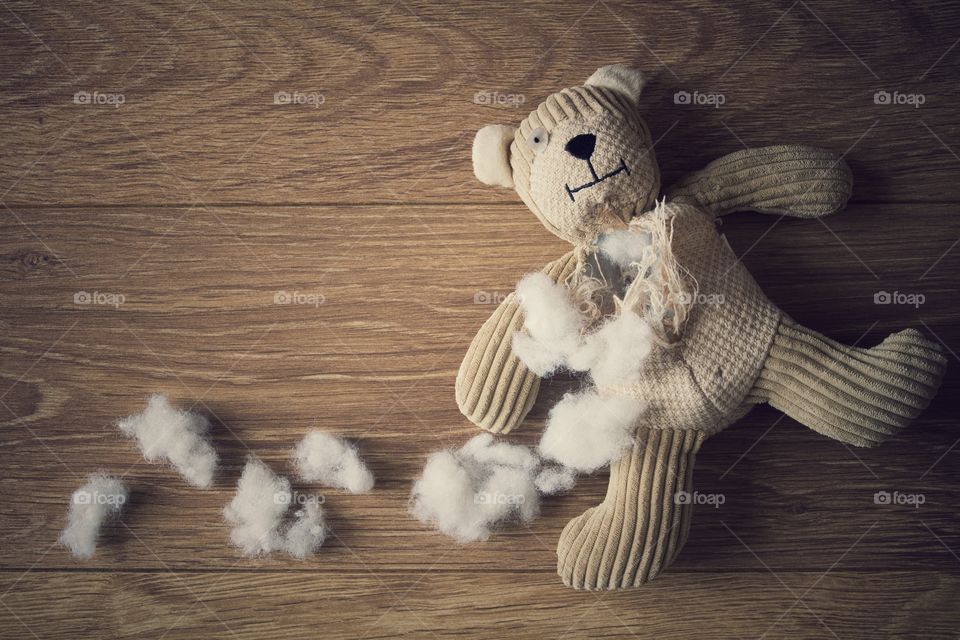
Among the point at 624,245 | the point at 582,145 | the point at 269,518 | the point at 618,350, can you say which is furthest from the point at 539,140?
the point at 269,518

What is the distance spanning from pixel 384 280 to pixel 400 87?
28 cm

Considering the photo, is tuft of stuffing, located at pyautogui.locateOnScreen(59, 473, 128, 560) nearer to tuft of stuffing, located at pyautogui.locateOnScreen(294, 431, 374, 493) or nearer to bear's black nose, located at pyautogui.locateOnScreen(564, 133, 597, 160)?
tuft of stuffing, located at pyautogui.locateOnScreen(294, 431, 374, 493)

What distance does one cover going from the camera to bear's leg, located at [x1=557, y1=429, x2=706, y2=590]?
851 mm

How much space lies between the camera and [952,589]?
946 mm

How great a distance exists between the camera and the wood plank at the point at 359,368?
37.5 inches

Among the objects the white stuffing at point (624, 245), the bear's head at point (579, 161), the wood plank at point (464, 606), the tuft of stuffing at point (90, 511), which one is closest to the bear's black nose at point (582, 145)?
the bear's head at point (579, 161)

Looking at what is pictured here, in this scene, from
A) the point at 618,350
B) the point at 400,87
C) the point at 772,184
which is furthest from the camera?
the point at 400,87

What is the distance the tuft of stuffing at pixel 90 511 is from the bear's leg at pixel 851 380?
0.88 m

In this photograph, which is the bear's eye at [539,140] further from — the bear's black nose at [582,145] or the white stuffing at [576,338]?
the white stuffing at [576,338]

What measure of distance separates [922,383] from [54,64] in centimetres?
124

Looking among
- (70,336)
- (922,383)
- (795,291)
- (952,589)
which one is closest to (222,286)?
(70,336)

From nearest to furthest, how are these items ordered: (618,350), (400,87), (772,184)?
(618,350)
(772,184)
(400,87)

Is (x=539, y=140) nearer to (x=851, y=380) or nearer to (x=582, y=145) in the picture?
(x=582, y=145)

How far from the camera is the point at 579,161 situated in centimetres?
78
